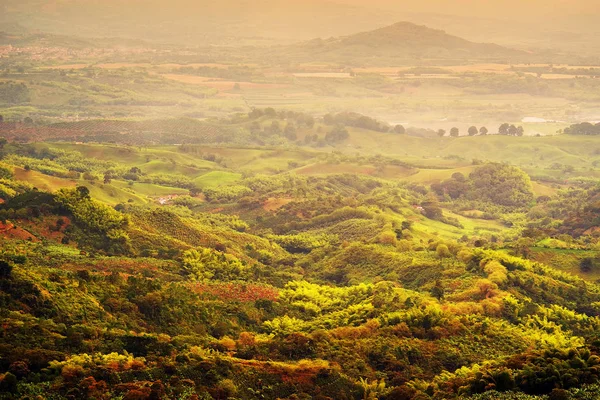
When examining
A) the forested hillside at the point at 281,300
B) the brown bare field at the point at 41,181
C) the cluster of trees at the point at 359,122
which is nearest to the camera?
the forested hillside at the point at 281,300

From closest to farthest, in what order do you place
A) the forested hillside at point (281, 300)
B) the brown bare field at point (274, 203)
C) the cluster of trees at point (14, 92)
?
the forested hillside at point (281, 300) → the brown bare field at point (274, 203) → the cluster of trees at point (14, 92)

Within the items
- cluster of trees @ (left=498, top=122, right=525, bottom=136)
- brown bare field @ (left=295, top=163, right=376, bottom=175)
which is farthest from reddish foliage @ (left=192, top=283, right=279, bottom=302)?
cluster of trees @ (left=498, top=122, right=525, bottom=136)

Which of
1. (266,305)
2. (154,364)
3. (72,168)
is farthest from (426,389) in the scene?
(72,168)

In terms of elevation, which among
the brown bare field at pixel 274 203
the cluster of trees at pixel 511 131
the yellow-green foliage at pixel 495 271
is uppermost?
the yellow-green foliage at pixel 495 271

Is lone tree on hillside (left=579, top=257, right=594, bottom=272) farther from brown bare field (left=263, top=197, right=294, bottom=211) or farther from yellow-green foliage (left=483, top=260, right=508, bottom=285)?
brown bare field (left=263, top=197, right=294, bottom=211)

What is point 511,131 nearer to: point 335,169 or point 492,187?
point 335,169

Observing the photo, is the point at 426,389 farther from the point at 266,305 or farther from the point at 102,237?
the point at 102,237

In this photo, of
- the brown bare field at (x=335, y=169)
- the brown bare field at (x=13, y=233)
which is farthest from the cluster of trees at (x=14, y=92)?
the brown bare field at (x=13, y=233)

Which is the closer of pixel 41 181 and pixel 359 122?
pixel 41 181

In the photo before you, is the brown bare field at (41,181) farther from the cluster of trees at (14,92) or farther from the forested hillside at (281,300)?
the cluster of trees at (14,92)

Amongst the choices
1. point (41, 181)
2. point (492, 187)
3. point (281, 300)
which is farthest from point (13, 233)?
point (492, 187)

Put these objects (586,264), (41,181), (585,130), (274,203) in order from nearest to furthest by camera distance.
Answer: (586,264)
(41,181)
(274,203)
(585,130)
